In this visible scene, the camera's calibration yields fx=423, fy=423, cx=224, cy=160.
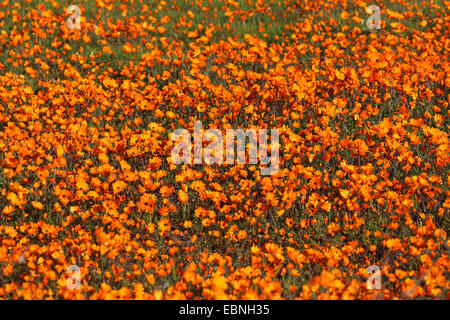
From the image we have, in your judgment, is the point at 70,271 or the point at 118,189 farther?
the point at 118,189

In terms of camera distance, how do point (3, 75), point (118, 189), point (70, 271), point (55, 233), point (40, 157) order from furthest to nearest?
point (3, 75), point (40, 157), point (118, 189), point (55, 233), point (70, 271)

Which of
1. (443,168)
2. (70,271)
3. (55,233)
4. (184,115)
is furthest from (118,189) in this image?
(443,168)

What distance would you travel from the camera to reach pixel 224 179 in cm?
496

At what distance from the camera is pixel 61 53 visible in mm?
8211

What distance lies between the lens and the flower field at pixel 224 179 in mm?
3689

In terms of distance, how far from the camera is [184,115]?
6.39 m

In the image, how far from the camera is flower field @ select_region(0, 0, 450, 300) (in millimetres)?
3689

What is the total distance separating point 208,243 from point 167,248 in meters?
0.41

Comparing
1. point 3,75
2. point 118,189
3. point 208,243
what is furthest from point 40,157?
point 3,75

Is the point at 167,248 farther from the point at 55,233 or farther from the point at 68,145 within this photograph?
the point at 68,145
